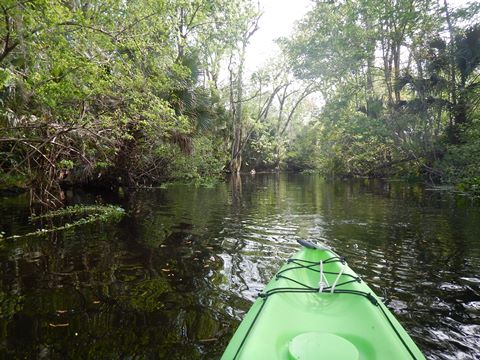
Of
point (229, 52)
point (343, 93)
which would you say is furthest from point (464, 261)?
point (229, 52)

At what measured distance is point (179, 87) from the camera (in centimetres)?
1150

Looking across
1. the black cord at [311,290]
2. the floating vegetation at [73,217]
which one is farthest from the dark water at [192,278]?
the black cord at [311,290]

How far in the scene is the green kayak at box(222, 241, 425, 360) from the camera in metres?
2.17

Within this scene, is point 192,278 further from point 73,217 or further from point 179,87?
point 179,87

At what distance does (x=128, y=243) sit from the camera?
642 centimetres

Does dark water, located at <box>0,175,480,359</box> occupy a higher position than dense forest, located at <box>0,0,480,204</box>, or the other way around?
dense forest, located at <box>0,0,480,204</box>

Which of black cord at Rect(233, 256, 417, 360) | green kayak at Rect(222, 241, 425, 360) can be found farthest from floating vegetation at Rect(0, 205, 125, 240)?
green kayak at Rect(222, 241, 425, 360)

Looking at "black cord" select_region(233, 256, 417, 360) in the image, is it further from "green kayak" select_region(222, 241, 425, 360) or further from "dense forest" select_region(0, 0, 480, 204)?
"dense forest" select_region(0, 0, 480, 204)

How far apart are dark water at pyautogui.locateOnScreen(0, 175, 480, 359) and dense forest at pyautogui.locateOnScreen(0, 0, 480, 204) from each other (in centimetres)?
253

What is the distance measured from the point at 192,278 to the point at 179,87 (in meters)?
8.44

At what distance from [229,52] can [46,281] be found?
25730 mm

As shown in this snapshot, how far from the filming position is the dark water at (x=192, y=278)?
9.91ft

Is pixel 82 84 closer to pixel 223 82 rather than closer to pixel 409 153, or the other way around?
pixel 409 153

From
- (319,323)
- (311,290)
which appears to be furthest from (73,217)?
(319,323)
